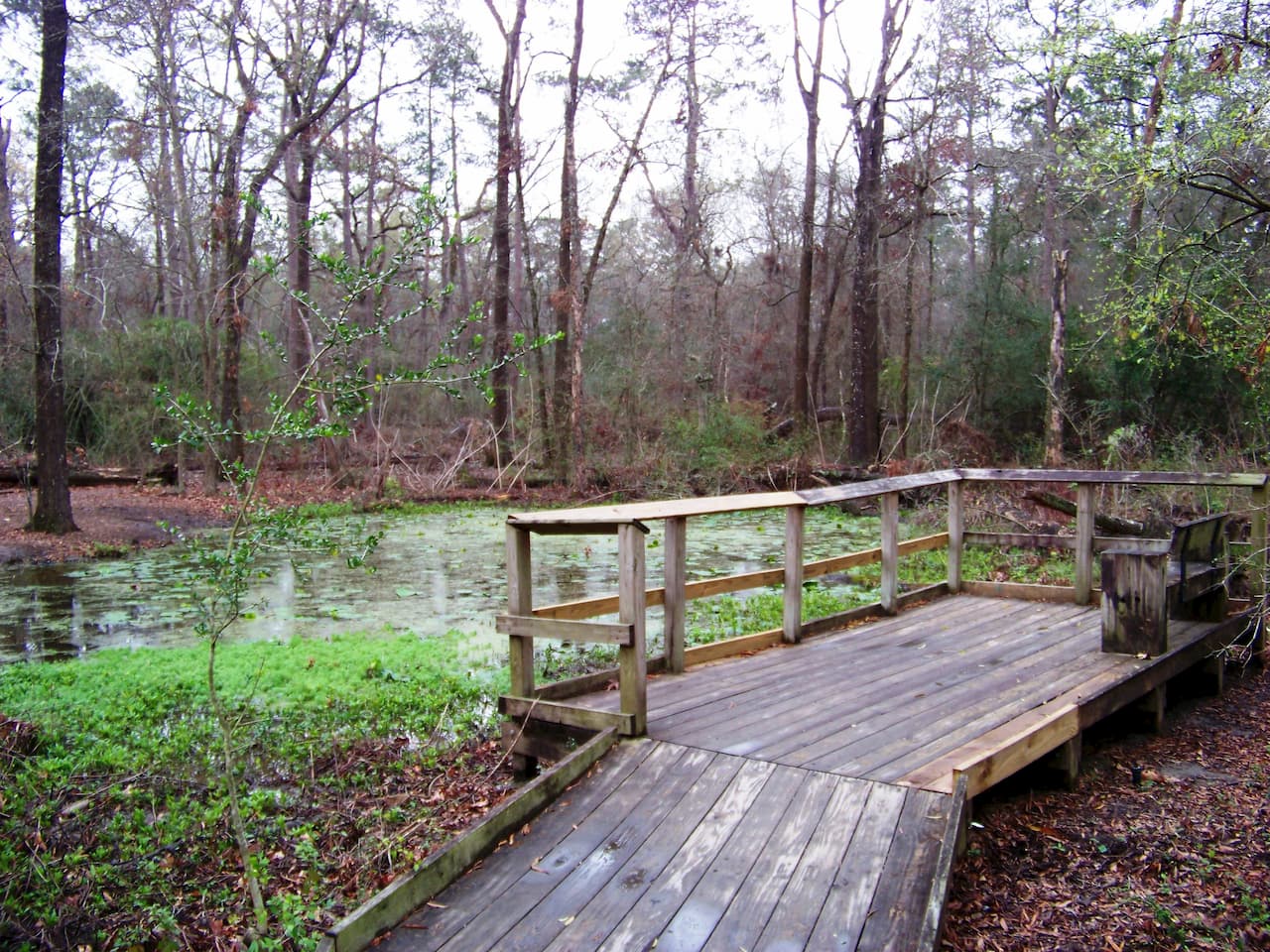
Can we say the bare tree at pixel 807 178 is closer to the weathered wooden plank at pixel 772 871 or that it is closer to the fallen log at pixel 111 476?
the fallen log at pixel 111 476

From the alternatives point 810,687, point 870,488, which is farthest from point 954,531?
point 810,687

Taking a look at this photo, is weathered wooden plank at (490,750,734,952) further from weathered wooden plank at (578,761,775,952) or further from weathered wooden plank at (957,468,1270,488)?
weathered wooden plank at (957,468,1270,488)

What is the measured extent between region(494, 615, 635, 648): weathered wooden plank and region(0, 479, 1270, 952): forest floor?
3.40 ft

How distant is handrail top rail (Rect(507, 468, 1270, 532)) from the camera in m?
4.47

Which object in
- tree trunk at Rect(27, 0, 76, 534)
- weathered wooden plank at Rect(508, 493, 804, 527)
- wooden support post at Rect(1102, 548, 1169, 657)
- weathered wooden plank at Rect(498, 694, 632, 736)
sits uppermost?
tree trunk at Rect(27, 0, 76, 534)

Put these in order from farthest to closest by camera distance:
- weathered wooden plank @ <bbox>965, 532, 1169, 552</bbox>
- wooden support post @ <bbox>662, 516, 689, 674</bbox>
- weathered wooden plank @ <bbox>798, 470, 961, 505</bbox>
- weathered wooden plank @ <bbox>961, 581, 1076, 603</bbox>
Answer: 1. weathered wooden plank @ <bbox>961, 581, 1076, 603</bbox>
2. weathered wooden plank @ <bbox>965, 532, 1169, 552</bbox>
3. weathered wooden plank @ <bbox>798, 470, 961, 505</bbox>
4. wooden support post @ <bbox>662, 516, 689, 674</bbox>

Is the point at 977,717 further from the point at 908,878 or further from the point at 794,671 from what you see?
the point at 908,878

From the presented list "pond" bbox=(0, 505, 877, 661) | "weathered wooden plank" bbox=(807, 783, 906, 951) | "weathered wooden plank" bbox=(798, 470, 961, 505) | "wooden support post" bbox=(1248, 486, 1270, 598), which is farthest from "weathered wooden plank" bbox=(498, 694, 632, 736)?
"wooden support post" bbox=(1248, 486, 1270, 598)

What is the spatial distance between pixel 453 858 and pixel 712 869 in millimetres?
905

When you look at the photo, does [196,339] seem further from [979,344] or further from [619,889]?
[619,889]

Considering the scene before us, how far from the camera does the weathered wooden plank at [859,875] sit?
117 inches

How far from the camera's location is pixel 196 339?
76.5ft

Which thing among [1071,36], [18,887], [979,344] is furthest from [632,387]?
[18,887]

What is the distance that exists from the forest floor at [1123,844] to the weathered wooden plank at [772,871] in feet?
1.93
